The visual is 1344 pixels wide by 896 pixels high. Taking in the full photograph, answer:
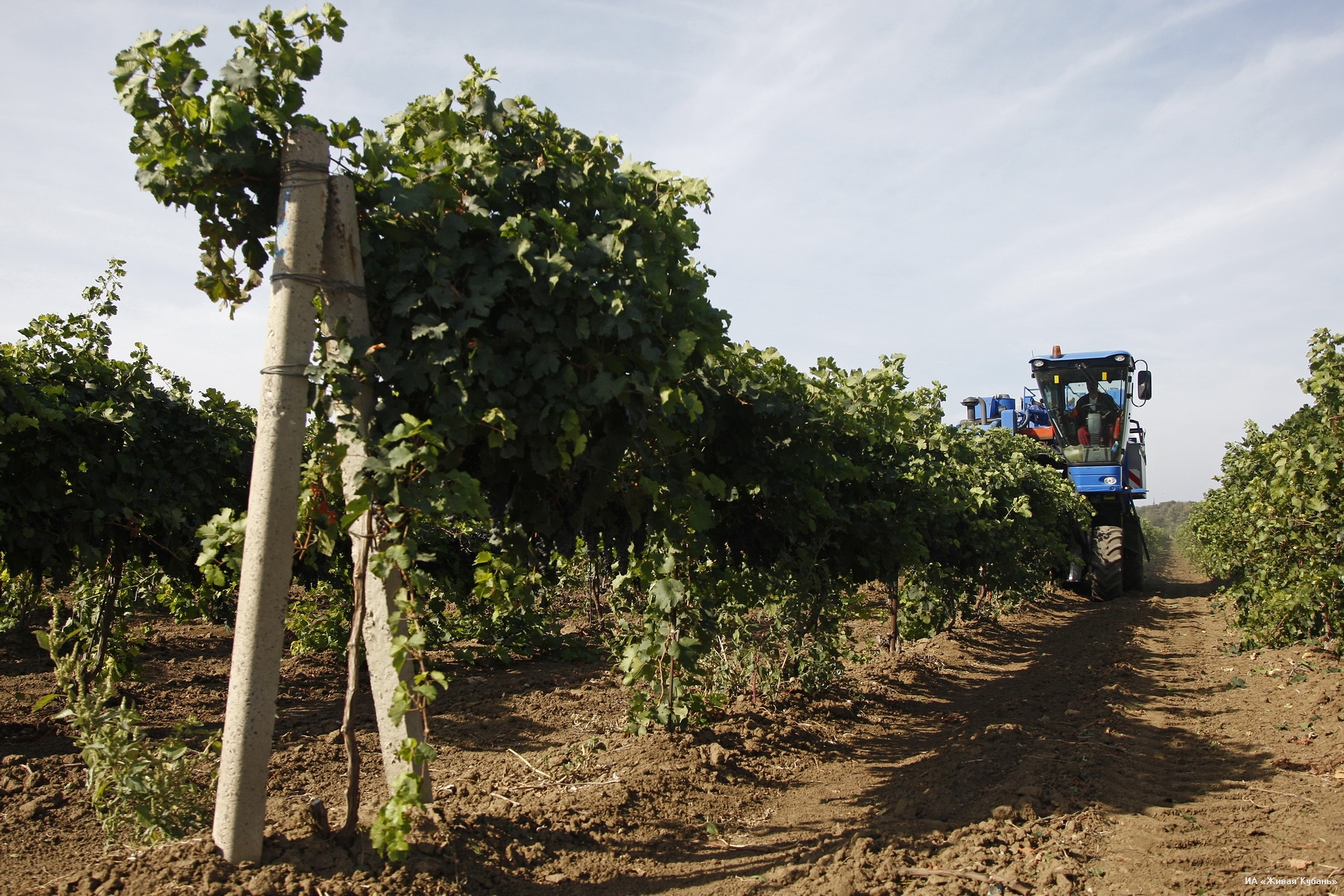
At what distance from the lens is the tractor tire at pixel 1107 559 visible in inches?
610

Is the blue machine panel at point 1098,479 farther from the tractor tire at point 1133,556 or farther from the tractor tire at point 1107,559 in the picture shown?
the tractor tire at point 1133,556

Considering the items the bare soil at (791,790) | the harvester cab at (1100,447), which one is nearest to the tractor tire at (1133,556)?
the harvester cab at (1100,447)

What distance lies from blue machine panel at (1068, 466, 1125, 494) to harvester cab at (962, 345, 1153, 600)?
0.01 m

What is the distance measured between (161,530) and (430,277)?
4.47 meters

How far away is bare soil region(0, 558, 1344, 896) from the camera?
3312 mm

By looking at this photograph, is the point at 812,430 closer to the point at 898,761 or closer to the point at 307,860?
the point at 898,761

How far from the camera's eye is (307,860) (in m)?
2.94

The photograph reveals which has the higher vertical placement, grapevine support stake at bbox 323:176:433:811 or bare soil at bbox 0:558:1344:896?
grapevine support stake at bbox 323:176:433:811

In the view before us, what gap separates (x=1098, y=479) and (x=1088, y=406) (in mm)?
1757

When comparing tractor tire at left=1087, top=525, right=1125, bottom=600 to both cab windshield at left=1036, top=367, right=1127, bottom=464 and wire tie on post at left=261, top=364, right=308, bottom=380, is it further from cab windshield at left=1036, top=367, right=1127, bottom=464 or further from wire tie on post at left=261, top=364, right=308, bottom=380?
wire tie on post at left=261, top=364, right=308, bottom=380

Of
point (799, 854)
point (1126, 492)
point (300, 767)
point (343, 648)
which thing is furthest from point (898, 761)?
point (1126, 492)

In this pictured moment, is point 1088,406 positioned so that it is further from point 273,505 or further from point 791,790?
point 273,505

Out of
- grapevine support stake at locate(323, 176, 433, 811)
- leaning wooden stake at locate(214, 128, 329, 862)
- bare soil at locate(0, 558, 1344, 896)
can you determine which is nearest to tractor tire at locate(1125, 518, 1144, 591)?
bare soil at locate(0, 558, 1344, 896)

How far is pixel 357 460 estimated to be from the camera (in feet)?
10.2
